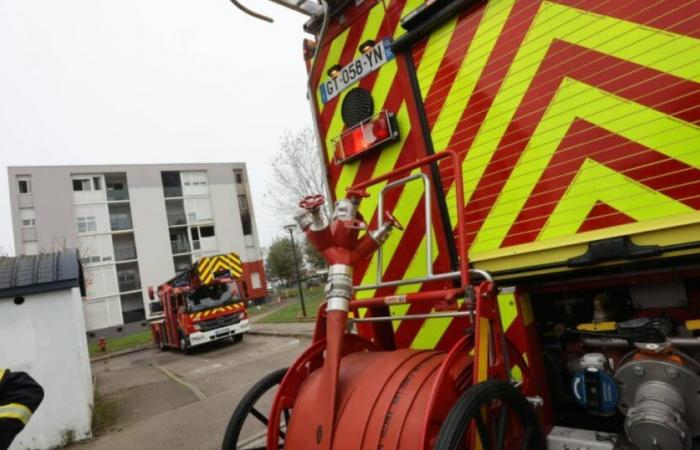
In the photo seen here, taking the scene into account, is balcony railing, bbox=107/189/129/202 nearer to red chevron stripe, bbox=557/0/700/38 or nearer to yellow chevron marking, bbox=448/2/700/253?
yellow chevron marking, bbox=448/2/700/253

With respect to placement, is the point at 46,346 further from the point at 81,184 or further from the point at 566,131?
the point at 81,184

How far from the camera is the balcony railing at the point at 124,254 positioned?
37.7 metres

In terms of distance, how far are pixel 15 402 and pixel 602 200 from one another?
2.85 metres

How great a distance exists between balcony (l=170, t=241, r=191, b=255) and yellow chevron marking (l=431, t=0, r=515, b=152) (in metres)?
41.0

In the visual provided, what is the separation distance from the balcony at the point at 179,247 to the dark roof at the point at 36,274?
3567 centimetres

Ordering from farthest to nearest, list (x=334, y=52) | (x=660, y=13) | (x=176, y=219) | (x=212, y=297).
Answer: (x=176, y=219), (x=212, y=297), (x=334, y=52), (x=660, y=13)

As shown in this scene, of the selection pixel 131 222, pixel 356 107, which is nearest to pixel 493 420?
pixel 356 107

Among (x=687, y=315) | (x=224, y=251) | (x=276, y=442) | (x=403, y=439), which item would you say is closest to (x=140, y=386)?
(x=276, y=442)

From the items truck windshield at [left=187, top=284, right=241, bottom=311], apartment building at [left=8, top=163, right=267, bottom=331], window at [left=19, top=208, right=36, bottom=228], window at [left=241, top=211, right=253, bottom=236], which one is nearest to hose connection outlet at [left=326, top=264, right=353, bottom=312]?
truck windshield at [left=187, top=284, right=241, bottom=311]

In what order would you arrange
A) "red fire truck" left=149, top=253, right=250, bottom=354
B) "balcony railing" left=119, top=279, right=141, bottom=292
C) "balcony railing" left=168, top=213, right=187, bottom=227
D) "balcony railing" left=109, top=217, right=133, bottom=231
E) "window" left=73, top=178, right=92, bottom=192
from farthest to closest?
"balcony railing" left=168, top=213, right=187, bottom=227 → "balcony railing" left=109, top=217, right=133, bottom=231 → "window" left=73, top=178, right=92, bottom=192 → "balcony railing" left=119, top=279, right=141, bottom=292 → "red fire truck" left=149, top=253, right=250, bottom=354

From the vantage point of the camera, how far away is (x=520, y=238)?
1801 millimetres

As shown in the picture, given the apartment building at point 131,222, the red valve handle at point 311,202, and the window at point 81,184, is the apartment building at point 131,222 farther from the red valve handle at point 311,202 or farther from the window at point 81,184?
the red valve handle at point 311,202

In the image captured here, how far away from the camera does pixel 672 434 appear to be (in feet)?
4.62

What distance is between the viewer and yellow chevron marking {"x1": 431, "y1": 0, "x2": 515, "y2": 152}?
1873 mm
